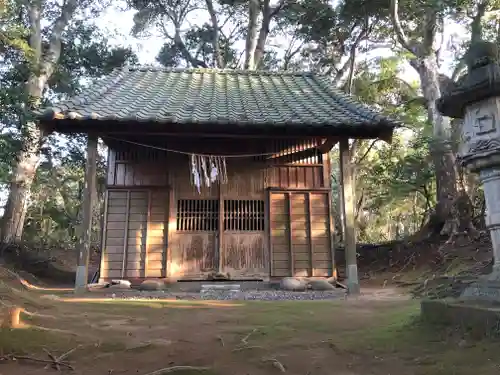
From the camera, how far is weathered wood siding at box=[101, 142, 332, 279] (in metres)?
9.98

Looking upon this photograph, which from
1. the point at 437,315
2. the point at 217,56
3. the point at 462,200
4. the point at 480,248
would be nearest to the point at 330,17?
the point at 217,56

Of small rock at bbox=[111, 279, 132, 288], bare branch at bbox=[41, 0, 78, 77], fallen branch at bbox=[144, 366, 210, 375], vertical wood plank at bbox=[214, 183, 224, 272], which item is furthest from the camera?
bare branch at bbox=[41, 0, 78, 77]

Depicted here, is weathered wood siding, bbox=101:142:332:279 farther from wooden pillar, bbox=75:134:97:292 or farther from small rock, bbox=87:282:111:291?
wooden pillar, bbox=75:134:97:292

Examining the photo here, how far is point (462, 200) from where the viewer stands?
1362cm

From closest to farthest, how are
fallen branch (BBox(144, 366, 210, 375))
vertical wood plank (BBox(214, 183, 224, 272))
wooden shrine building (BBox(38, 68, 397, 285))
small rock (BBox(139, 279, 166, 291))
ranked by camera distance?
1. fallen branch (BBox(144, 366, 210, 375))
2. small rock (BBox(139, 279, 166, 291))
3. wooden shrine building (BBox(38, 68, 397, 285))
4. vertical wood plank (BBox(214, 183, 224, 272))

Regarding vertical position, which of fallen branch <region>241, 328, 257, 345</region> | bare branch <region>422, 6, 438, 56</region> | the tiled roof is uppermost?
bare branch <region>422, 6, 438, 56</region>

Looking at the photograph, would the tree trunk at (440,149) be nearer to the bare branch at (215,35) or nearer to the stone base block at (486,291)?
the bare branch at (215,35)

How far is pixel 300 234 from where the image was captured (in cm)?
1032

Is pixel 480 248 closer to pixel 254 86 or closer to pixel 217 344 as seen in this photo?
pixel 254 86

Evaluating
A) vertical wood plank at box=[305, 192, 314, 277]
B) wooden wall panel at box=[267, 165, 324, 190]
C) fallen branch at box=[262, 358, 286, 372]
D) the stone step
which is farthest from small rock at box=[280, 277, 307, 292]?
fallen branch at box=[262, 358, 286, 372]

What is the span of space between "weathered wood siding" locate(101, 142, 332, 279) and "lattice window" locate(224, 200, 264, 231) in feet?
0.08

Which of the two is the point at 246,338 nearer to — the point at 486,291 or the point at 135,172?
the point at 486,291

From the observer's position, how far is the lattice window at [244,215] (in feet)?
33.9

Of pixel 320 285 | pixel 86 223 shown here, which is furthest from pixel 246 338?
pixel 86 223
